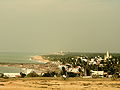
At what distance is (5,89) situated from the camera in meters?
36.0

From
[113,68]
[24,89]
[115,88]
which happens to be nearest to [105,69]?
[113,68]

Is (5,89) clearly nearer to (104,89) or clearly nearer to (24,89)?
(24,89)

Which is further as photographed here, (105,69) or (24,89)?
(105,69)

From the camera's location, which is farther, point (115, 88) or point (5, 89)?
point (115, 88)

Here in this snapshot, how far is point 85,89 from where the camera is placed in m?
36.8

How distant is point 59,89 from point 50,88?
4.79 feet

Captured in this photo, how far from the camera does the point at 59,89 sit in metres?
36.6

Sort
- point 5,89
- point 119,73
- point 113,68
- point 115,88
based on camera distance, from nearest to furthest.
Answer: point 5,89 → point 115,88 → point 119,73 → point 113,68

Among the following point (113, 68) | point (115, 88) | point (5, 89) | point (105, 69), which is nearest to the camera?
point (5, 89)

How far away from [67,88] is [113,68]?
1045 inches

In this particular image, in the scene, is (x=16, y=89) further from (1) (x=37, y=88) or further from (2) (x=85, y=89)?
(2) (x=85, y=89)

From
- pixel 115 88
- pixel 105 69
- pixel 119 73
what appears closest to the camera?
pixel 115 88

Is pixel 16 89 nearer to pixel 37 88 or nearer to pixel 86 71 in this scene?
pixel 37 88

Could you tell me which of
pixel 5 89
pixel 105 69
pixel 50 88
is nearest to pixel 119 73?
pixel 105 69
